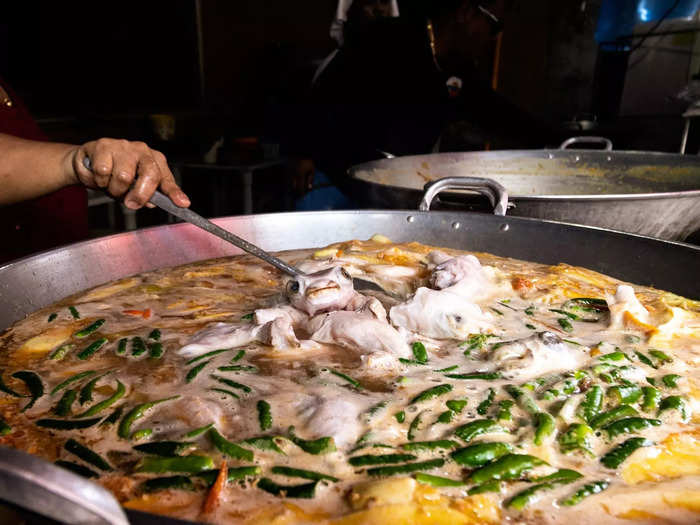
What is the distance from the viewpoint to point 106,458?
1112 millimetres

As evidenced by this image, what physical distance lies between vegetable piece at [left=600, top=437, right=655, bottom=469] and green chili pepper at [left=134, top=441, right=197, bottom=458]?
87 cm

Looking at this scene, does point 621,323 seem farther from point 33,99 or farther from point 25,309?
point 33,99

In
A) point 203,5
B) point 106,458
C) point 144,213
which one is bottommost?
point 144,213

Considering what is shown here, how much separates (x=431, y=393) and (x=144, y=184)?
1.26m

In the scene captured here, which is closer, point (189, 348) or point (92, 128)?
point (189, 348)

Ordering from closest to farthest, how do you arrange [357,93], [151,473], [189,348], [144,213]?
1. [151,473]
2. [189,348]
3. [357,93]
4. [144,213]

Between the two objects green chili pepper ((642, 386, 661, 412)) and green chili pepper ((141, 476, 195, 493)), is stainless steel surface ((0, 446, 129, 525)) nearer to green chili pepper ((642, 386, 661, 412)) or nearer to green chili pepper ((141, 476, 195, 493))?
green chili pepper ((141, 476, 195, 493))

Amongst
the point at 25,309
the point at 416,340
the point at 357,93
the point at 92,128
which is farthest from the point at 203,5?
the point at 416,340

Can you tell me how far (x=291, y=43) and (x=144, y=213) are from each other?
410 cm

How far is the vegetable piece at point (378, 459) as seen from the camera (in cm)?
108

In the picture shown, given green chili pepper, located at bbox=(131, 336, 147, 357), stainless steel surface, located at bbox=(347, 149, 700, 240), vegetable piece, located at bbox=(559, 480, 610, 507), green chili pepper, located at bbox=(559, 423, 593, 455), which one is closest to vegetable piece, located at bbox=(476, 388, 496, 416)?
green chili pepper, located at bbox=(559, 423, 593, 455)

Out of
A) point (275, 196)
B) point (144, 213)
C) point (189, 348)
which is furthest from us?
point (275, 196)

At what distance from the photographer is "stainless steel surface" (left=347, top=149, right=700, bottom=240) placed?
253cm

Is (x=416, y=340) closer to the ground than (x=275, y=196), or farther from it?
farther from it
